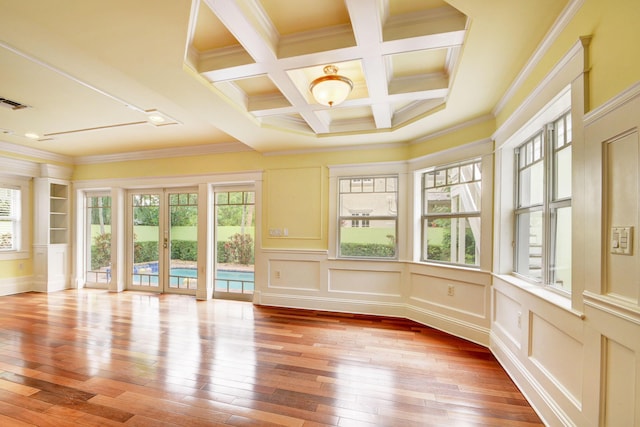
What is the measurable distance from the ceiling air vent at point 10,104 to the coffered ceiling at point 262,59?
24 millimetres

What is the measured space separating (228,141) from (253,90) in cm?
199

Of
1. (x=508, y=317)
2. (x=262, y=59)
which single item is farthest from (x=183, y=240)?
(x=508, y=317)

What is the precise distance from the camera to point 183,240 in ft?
18.3

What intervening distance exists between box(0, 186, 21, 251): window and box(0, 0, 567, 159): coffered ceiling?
238cm

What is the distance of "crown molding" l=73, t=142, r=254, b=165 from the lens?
508cm

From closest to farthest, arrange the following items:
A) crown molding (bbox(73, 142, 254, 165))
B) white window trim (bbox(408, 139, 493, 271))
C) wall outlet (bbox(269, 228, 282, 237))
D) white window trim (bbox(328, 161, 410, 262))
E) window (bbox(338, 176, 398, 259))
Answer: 1. white window trim (bbox(408, 139, 493, 271))
2. white window trim (bbox(328, 161, 410, 262))
3. window (bbox(338, 176, 398, 259))
4. wall outlet (bbox(269, 228, 282, 237))
5. crown molding (bbox(73, 142, 254, 165))

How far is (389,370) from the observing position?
8.91ft

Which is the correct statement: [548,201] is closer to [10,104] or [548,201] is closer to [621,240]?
[621,240]

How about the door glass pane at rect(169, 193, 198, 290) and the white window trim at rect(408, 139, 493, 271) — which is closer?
the white window trim at rect(408, 139, 493, 271)

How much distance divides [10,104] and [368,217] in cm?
467

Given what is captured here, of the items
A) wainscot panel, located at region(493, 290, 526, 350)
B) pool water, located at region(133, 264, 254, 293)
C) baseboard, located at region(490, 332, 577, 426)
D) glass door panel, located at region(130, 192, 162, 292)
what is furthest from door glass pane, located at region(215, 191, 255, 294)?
baseboard, located at region(490, 332, 577, 426)

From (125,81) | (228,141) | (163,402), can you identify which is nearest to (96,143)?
(228,141)

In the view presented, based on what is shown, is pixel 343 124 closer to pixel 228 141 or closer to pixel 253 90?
pixel 253 90

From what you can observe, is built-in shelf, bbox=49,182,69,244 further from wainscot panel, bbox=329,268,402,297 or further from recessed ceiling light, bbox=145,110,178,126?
wainscot panel, bbox=329,268,402,297
